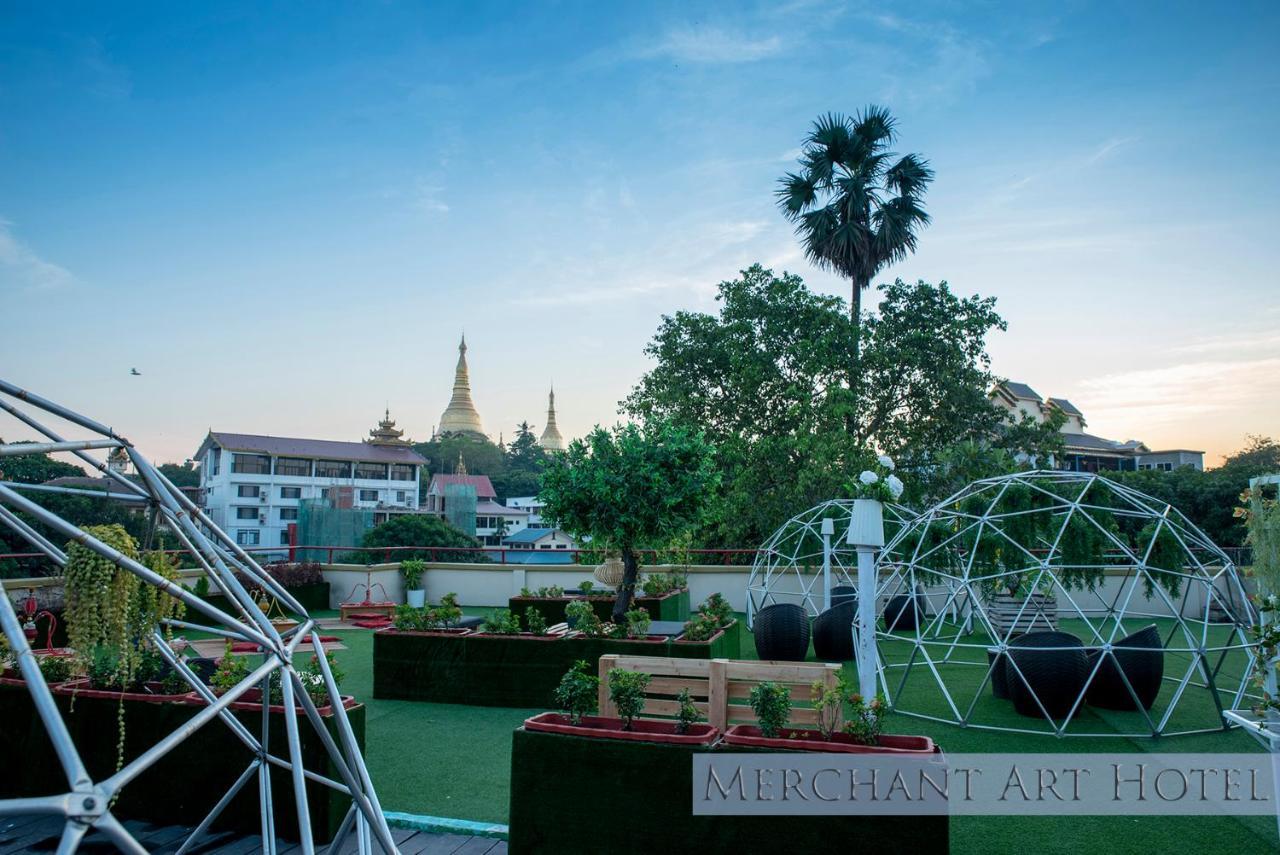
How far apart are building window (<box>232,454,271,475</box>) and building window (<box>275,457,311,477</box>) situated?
2.16 ft

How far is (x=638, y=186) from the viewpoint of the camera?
52.0ft

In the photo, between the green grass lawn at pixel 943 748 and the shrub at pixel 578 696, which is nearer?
the shrub at pixel 578 696

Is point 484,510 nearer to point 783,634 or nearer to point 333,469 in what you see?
point 333,469

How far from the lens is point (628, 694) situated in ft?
16.0

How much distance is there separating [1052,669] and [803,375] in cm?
1315

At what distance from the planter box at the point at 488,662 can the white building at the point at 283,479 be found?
1677 inches

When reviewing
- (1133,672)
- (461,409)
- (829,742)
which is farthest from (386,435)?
(829,742)

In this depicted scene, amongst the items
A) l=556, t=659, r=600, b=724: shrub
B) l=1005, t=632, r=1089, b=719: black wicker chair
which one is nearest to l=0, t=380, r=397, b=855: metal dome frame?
l=556, t=659, r=600, b=724: shrub

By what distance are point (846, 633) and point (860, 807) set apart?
28.1 feet

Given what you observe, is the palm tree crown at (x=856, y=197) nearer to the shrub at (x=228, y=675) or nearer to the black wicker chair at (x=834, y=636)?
the black wicker chair at (x=834, y=636)

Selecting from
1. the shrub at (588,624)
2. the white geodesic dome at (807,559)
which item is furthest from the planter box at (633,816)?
the white geodesic dome at (807,559)

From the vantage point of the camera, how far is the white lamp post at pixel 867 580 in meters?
7.44

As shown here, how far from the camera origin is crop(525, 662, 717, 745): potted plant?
4.71 meters

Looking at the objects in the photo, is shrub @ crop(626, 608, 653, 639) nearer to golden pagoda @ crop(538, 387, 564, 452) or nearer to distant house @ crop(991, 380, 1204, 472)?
distant house @ crop(991, 380, 1204, 472)
